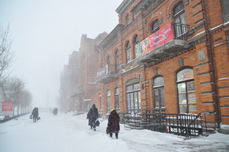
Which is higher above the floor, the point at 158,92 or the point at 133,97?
the point at 158,92

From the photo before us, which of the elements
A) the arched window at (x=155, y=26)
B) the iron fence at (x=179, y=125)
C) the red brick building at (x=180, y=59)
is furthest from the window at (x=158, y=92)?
the arched window at (x=155, y=26)

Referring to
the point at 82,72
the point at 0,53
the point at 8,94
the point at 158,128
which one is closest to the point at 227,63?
the point at 158,128

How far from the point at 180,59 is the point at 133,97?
22.3 feet

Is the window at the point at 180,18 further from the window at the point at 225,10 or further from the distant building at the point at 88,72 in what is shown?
the distant building at the point at 88,72

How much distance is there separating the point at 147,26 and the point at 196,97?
7.45 metres

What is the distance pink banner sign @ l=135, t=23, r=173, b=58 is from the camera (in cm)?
959

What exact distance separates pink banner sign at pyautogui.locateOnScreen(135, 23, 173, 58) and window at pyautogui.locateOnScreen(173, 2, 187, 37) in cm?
117

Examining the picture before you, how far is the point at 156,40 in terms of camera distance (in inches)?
418

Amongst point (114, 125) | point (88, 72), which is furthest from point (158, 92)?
point (88, 72)

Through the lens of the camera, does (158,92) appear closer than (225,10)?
No

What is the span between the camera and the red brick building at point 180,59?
7723 mm

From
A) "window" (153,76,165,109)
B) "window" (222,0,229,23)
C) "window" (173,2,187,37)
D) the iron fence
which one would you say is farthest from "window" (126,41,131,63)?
"window" (222,0,229,23)

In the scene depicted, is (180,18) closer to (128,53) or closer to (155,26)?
(155,26)

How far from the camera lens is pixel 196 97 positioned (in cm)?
Answer: 877
